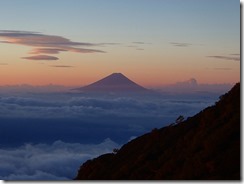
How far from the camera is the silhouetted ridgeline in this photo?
14.2 meters

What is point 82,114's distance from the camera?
1375 inches

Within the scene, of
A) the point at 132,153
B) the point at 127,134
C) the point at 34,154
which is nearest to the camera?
the point at 132,153

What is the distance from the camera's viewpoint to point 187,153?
1591 cm

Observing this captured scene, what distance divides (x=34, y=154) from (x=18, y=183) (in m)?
23.5

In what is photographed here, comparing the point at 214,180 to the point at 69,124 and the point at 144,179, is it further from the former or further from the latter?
the point at 69,124

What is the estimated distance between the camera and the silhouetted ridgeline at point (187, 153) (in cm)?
1423

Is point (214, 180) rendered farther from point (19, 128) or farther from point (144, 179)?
point (19, 128)

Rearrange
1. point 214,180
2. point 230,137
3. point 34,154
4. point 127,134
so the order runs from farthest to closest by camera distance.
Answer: point 34,154 → point 127,134 → point 230,137 → point 214,180

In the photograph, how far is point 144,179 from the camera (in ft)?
52.1

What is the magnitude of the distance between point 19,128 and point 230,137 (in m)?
23.2

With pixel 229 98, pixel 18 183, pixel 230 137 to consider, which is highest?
pixel 229 98

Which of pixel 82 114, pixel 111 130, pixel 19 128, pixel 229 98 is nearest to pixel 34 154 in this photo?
pixel 19 128

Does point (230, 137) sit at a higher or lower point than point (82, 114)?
lower

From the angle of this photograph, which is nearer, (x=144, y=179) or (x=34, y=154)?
(x=144, y=179)
